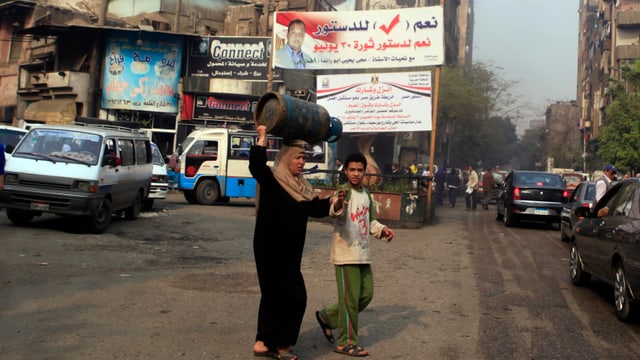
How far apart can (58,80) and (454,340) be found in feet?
102

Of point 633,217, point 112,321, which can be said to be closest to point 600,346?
point 633,217

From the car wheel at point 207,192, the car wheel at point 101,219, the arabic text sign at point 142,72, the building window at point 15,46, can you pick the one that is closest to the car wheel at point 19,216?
the car wheel at point 101,219

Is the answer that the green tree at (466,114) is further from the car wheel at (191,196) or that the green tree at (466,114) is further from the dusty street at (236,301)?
the dusty street at (236,301)

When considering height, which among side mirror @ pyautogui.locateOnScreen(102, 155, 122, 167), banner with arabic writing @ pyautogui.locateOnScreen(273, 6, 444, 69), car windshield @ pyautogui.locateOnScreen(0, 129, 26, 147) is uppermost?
banner with arabic writing @ pyautogui.locateOnScreen(273, 6, 444, 69)

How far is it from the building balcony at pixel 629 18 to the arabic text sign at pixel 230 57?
33204 millimetres

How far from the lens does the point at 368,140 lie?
22797mm

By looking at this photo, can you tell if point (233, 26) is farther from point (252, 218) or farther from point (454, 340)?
point (454, 340)

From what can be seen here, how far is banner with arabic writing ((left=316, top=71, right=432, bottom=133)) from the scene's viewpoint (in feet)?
63.5

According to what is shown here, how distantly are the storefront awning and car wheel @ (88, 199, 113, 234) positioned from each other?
818 inches

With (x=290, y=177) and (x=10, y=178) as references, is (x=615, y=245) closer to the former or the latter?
(x=290, y=177)

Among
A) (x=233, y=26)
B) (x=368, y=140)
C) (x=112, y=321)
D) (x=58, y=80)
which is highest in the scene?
(x=233, y=26)

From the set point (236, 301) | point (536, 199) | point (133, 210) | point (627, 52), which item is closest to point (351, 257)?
point (236, 301)

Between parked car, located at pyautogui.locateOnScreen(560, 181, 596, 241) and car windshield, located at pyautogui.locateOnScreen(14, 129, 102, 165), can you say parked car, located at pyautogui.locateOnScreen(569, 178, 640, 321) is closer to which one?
parked car, located at pyautogui.locateOnScreen(560, 181, 596, 241)

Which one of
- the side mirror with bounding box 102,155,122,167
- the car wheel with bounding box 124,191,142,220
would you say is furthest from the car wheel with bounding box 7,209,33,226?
the car wheel with bounding box 124,191,142,220
